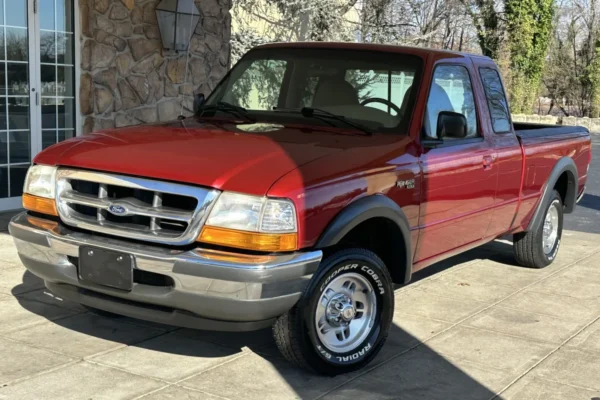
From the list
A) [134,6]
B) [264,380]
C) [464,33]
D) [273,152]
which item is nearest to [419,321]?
[264,380]

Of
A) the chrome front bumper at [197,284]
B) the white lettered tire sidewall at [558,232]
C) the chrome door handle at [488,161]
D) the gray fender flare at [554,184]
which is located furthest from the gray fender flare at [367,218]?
the white lettered tire sidewall at [558,232]

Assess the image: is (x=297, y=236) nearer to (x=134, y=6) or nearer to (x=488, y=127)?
(x=488, y=127)

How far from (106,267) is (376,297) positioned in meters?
1.58

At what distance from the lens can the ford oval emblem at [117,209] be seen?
13.8 feet

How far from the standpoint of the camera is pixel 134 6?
383 inches

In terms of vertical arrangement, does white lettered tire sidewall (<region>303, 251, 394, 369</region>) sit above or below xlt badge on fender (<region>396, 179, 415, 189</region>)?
below

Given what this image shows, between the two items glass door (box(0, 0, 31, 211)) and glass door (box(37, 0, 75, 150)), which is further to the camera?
glass door (box(37, 0, 75, 150))

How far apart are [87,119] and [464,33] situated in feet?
81.7

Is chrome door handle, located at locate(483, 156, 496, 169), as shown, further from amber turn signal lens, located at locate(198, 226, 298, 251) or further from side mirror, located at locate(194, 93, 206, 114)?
amber turn signal lens, located at locate(198, 226, 298, 251)

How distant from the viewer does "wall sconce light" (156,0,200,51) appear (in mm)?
9922

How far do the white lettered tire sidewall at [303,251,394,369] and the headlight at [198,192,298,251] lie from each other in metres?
0.43

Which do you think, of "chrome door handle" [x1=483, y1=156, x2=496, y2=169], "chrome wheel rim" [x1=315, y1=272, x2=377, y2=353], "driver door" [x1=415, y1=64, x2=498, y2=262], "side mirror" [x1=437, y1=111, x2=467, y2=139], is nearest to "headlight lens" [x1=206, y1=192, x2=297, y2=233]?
"chrome wheel rim" [x1=315, y1=272, x2=377, y2=353]

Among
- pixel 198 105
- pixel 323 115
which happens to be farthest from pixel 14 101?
pixel 323 115

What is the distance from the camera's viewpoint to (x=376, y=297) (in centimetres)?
477
